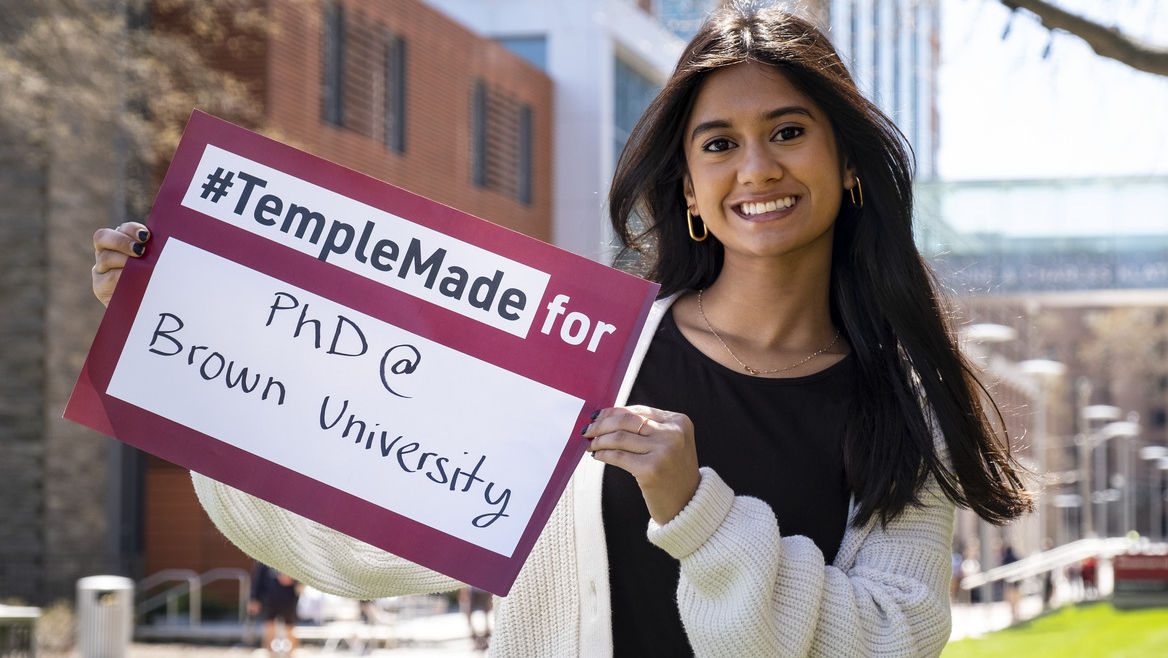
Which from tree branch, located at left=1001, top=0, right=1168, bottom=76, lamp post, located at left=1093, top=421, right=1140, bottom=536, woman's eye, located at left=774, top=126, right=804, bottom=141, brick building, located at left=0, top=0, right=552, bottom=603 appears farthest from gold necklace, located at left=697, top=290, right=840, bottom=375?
lamp post, located at left=1093, top=421, right=1140, bottom=536

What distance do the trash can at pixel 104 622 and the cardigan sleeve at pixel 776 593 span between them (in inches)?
585

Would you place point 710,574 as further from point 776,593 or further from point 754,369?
point 754,369

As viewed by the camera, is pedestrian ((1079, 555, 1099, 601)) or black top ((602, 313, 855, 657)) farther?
pedestrian ((1079, 555, 1099, 601))

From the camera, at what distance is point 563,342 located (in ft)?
8.68

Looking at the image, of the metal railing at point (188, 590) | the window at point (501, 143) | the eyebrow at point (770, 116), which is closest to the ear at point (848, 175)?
the eyebrow at point (770, 116)

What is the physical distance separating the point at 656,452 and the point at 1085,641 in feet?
48.0

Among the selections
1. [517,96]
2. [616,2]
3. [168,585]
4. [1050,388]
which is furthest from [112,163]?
[1050,388]

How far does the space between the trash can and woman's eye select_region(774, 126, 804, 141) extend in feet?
48.4

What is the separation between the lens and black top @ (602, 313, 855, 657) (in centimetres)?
261

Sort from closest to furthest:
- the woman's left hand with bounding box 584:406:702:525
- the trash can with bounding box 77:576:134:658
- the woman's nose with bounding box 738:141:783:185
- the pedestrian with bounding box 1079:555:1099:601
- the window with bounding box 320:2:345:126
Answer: the woman's left hand with bounding box 584:406:702:525, the woman's nose with bounding box 738:141:783:185, the trash can with bounding box 77:576:134:658, the window with bounding box 320:2:345:126, the pedestrian with bounding box 1079:555:1099:601

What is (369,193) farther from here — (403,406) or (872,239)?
(872,239)

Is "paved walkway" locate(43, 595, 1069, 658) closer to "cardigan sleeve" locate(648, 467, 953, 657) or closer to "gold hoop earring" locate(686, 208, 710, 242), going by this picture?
"gold hoop earring" locate(686, 208, 710, 242)

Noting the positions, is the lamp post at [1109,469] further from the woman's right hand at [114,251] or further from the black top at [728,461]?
the woman's right hand at [114,251]

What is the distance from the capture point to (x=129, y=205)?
883 inches
